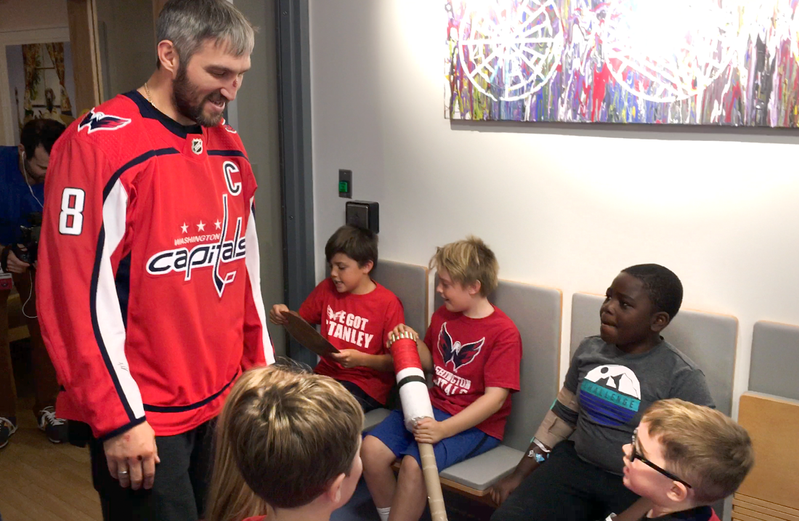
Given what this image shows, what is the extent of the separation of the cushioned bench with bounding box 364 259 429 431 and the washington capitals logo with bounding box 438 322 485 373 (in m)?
0.29

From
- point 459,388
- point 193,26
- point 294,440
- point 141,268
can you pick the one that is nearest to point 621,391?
point 459,388

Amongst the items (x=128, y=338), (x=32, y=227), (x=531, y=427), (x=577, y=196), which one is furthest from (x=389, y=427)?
(x=32, y=227)

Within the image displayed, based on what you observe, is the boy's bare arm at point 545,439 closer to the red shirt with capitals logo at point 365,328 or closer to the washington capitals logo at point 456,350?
the washington capitals logo at point 456,350

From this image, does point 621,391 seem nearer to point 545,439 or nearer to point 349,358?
point 545,439

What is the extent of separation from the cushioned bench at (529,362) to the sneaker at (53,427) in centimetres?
204

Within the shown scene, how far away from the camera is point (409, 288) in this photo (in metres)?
2.94

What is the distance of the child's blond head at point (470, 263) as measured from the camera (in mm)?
2510

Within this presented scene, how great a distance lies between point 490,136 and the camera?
8.72 ft

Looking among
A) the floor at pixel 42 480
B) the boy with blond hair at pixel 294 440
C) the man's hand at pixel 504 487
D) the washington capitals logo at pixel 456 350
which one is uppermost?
the boy with blond hair at pixel 294 440

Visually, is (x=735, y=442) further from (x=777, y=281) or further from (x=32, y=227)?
(x=32, y=227)

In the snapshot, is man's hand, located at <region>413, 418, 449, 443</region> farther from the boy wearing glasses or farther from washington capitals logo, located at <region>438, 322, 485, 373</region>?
the boy wearing glasses

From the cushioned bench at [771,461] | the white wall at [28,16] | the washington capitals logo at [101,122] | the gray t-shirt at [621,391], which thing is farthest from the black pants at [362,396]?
the white wall at [28,16]

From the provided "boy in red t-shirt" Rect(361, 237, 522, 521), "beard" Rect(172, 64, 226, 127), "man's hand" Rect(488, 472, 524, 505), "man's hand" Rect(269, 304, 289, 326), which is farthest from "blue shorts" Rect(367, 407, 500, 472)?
"beard" Rect(172, 64, 226, 127)

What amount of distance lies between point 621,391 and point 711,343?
0.34 meters
